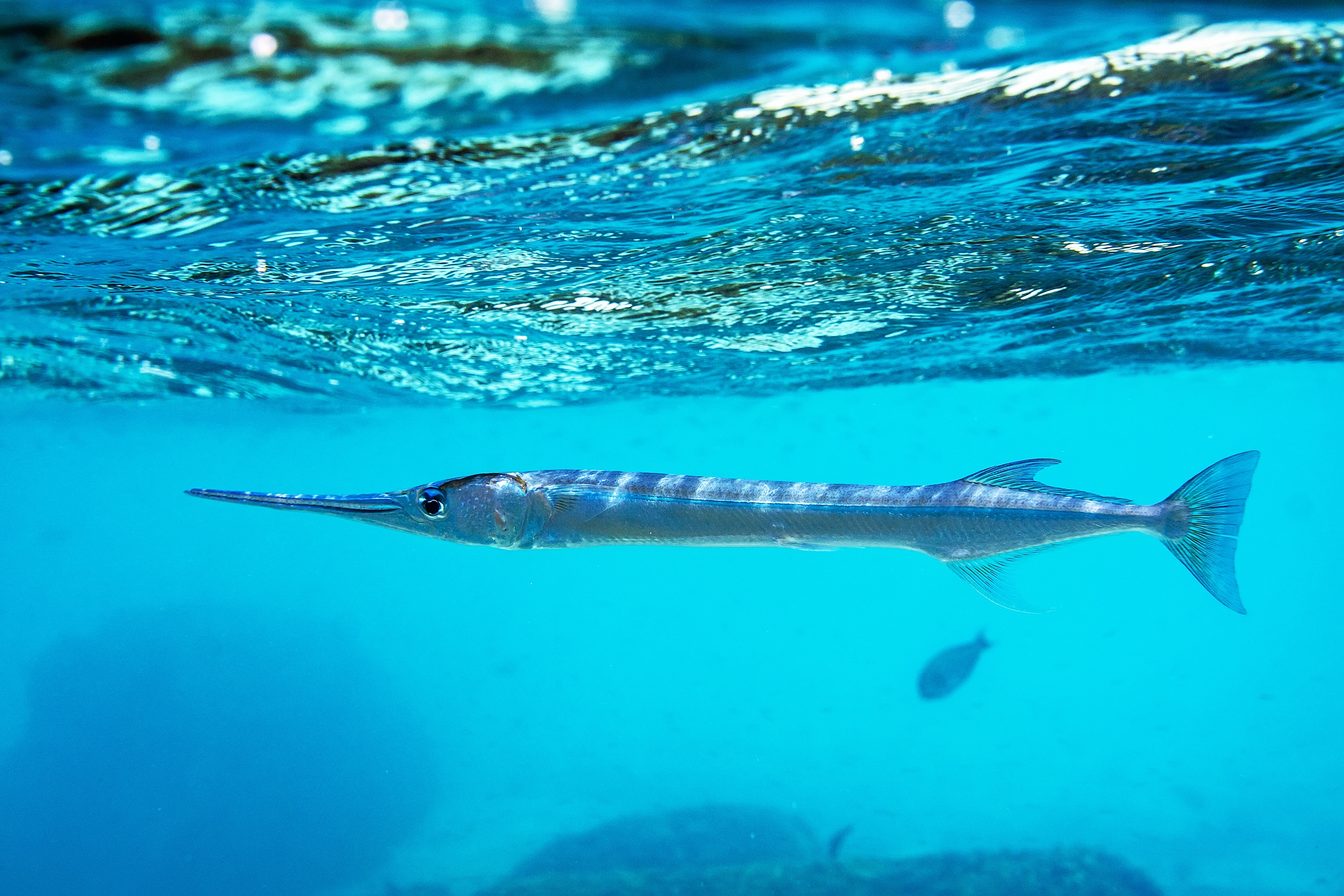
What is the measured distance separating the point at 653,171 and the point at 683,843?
16.5 metres

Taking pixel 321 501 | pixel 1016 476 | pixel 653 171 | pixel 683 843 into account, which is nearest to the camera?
pixel 321 501

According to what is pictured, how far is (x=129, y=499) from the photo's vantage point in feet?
231

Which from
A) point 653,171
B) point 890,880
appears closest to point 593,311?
point 653,171

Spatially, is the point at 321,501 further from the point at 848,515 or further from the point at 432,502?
the point at 848,515

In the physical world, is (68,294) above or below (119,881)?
above

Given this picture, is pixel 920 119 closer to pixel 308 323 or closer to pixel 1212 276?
pixel 1212 276

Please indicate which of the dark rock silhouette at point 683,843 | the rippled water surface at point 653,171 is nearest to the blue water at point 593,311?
the rippled water surface at point 653,171

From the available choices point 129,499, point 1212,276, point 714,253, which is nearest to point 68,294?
point 714,253

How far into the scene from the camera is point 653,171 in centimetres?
689

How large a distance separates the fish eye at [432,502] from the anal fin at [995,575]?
3.09 meters

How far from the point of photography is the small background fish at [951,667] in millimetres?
14609

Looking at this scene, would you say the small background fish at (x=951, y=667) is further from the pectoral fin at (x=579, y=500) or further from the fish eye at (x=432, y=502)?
the fish eye at (x=432, y=502)

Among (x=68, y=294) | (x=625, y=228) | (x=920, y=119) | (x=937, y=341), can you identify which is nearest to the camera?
(x=920, y=119)

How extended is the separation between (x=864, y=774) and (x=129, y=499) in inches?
2876
